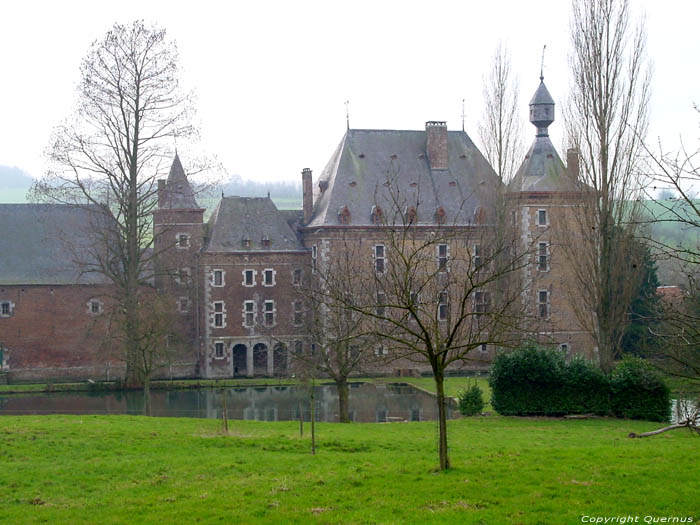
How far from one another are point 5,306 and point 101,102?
1315 cm

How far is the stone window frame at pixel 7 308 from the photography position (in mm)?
37906

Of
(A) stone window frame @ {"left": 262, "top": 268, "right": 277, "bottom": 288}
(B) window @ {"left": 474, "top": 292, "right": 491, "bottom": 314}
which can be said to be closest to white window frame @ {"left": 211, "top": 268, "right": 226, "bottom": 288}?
(A) stone window frame @ {"left": 262, "top": 268, "right": 277, "bottom": 288}

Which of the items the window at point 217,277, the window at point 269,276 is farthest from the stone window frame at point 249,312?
the window at point 217,277

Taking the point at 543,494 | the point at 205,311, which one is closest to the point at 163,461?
the point at 543,494

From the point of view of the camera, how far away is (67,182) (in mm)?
30172

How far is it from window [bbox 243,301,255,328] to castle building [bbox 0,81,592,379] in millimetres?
75

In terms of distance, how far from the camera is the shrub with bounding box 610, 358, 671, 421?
22719 millimetres

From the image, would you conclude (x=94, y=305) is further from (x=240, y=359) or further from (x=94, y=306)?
(x=240, y=359)

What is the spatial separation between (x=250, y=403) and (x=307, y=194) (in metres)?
15.6

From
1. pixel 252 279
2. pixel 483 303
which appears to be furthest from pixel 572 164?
pixel 252 279

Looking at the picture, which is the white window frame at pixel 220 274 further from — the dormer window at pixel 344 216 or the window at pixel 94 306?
the dormer window at pixel 344 216

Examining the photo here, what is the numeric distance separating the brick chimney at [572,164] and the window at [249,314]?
63.7 feet

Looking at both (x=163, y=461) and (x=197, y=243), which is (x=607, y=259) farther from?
(x=197, y=243)

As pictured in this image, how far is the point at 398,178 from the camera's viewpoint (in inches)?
1606
